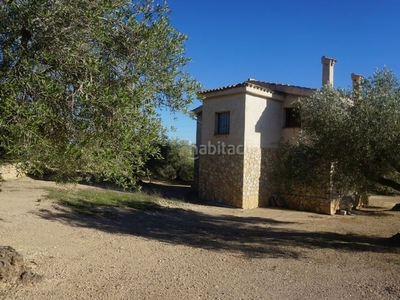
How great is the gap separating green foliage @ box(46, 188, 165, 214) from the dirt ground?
2.50 ft

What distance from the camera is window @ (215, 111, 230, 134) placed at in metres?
17.5

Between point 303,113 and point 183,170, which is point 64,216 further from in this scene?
point 183,170

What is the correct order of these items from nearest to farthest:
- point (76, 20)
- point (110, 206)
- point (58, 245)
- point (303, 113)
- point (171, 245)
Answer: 1. point (76, 20)
2. point (58, 245)
3. point (171, 245)
4. point (303, 113)
5. point (110, 206)

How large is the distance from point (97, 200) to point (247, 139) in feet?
23.8

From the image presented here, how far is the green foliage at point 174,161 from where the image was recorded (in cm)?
2806

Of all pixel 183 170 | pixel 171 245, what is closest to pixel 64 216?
pixel 171 245

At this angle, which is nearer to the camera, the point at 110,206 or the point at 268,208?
the point at 110,206

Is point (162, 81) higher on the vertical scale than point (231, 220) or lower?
higher

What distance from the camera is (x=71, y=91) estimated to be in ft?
14.6

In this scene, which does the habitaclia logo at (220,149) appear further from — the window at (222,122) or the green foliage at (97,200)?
the green foliage at (97,200)

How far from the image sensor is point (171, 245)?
9.05 m

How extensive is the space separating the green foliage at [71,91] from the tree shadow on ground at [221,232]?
5.09 m

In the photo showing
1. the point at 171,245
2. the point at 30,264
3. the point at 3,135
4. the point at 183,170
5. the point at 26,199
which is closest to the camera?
the point at 3,135

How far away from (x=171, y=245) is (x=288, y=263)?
298 cm
